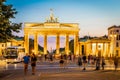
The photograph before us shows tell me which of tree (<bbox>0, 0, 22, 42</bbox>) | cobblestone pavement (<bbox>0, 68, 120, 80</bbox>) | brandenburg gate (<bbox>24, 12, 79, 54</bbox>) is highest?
brandenburg gate (<bbox>24, 12, 79, 54</bbox>)

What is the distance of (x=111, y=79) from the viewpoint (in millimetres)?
32906

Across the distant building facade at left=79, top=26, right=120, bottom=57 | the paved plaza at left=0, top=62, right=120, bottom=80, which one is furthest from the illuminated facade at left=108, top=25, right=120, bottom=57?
the paved plaza at left=0, top=62, right=120, bottom=80

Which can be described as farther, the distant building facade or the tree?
the distant building facade

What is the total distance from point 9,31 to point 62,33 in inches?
4221

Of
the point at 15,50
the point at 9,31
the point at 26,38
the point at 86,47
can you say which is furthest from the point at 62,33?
the point at 9,31

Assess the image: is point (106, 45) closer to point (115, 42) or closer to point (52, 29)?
point (115, 42)

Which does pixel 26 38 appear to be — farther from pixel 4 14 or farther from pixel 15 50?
pixel 4 14

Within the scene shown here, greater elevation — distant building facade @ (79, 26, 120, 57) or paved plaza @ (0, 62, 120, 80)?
distant building facade @ (79, 26, 120, 57)

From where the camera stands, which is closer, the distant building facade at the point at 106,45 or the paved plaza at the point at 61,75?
the paved plaza at the point at 61,75

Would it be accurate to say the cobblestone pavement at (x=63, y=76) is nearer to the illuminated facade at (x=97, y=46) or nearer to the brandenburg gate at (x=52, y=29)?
the brandenburg gate at (x=52, y=29)

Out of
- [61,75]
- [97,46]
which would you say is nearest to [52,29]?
[97,46]

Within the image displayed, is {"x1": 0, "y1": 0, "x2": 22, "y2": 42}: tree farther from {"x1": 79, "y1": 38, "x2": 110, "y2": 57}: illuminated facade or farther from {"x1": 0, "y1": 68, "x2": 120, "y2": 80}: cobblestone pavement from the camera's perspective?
{"x1": 79, "y1": 38, "x2": 110, "y2": 57}: illuminated facade

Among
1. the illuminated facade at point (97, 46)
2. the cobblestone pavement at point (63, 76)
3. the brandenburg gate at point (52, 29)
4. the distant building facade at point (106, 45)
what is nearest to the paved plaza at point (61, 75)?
the cobblestone pavement at point (63, 76)

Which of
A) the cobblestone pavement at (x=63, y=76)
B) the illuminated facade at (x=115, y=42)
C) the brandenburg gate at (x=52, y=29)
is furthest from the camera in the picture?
the illuminated facade at (x=115, y=42)
